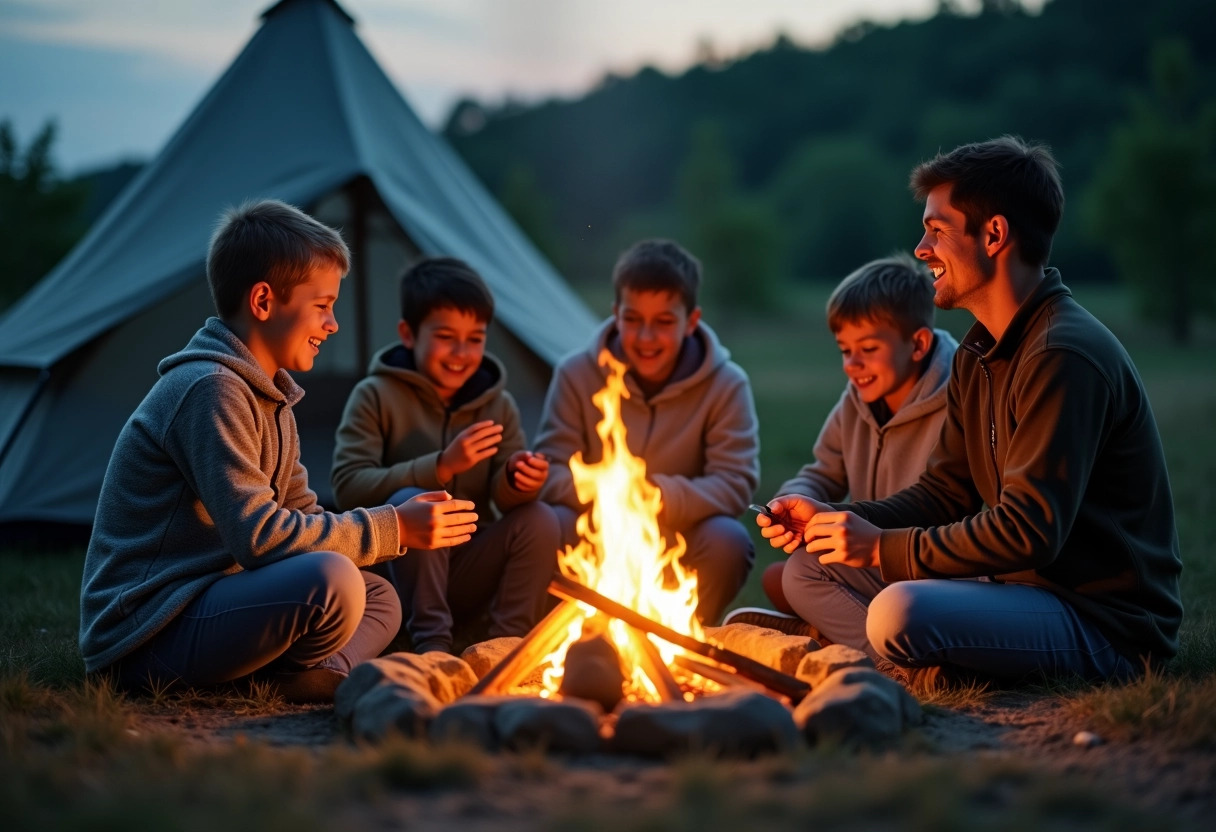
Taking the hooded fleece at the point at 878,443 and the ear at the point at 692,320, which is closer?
the hooded fleece at the point at 878,443

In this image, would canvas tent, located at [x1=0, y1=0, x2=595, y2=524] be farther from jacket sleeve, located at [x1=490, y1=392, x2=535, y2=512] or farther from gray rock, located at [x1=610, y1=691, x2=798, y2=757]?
gray rock, located at [x1=610, y1=691, x2=798, y2=757]

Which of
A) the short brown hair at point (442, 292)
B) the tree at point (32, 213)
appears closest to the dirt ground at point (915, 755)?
the short brown hair at point (442, 292)

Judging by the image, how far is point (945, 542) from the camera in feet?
9.05

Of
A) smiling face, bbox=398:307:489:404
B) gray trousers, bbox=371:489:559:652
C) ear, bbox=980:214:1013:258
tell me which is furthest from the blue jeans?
smiling face, bbox=398:307:489:404

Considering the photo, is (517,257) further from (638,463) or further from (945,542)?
(945,542)

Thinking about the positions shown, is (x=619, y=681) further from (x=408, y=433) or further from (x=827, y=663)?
(x=408, y=433)

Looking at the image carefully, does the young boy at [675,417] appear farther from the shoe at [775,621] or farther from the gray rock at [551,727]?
the gray rock at [551,727]

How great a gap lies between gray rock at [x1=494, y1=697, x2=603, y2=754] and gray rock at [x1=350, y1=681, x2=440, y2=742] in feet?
0.55

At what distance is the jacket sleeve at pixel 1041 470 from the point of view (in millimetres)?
2621

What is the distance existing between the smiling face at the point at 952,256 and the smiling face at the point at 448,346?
155cm

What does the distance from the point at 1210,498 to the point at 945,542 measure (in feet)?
15.1

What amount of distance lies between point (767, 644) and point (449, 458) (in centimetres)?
119

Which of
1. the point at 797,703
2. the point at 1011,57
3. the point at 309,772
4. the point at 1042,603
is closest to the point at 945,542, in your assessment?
the point at 1042,603

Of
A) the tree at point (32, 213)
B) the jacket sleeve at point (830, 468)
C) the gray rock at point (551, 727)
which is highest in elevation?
the tree at point (32, 213)
